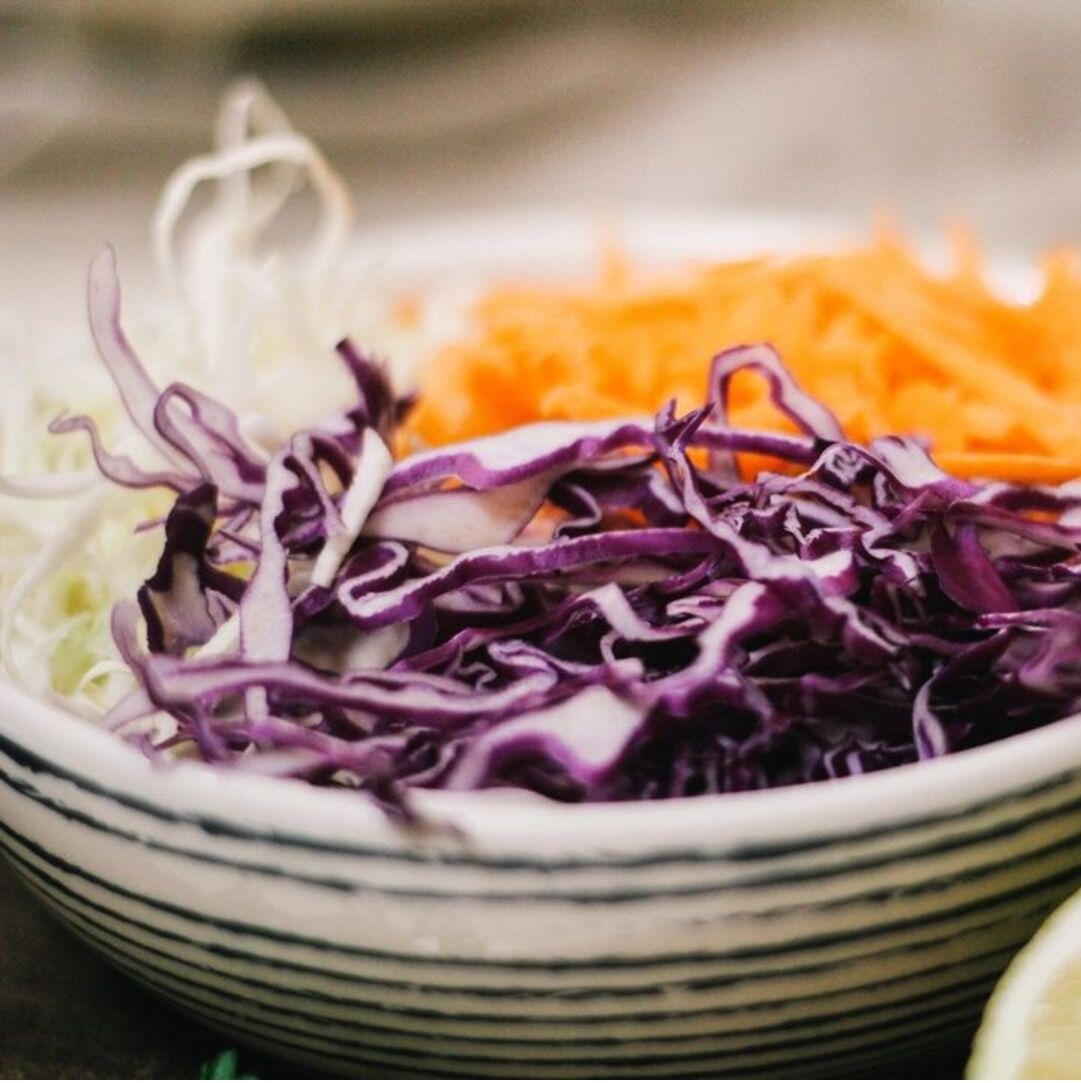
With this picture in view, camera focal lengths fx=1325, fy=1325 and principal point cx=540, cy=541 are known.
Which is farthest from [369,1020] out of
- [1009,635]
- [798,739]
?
[1009,635]

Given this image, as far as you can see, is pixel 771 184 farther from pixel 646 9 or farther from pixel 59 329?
pixel 59 329

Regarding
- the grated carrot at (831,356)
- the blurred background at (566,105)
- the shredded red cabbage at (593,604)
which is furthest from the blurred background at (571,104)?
the shredded red cabbage at (593,604)

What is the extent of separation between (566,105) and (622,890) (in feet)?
7.17

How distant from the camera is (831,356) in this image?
96 centimetres

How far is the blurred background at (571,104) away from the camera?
Result: 7.34 feet

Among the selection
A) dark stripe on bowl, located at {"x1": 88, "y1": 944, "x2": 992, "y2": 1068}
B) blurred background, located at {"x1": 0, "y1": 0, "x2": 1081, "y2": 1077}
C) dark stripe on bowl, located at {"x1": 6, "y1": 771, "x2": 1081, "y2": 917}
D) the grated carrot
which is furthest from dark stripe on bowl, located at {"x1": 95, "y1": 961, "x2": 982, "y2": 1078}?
blurred background, located at {"x1": 0, "y1": 0, "x2": 1081, "y2": 1077}

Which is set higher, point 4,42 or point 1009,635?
point 4,42

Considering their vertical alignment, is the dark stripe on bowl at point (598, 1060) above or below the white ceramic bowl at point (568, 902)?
below

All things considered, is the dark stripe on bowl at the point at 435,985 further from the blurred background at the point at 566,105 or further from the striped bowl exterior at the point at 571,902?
the blurred background at the point at 566,105

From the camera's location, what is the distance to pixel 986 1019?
0.59m

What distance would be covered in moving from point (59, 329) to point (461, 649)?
744mm

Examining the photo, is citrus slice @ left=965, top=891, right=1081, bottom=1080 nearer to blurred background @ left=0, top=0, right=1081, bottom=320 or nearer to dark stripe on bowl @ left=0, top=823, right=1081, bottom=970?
dark stripe on bowl @ left=0, top=823, right=1081, bottom=970

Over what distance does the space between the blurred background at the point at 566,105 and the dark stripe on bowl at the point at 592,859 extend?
1.67 m

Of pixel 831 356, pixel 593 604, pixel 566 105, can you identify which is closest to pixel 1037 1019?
pixel 593 604
